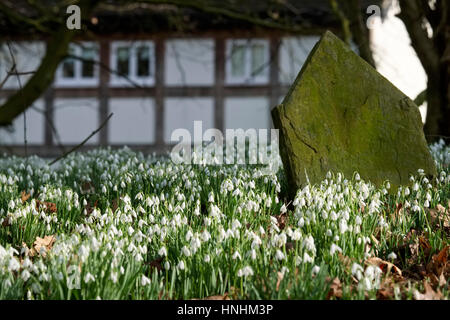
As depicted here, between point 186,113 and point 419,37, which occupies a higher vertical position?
point 186,113

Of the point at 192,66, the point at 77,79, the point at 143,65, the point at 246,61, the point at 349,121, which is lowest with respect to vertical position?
the point at 349,121

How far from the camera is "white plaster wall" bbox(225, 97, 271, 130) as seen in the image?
58.0 ft

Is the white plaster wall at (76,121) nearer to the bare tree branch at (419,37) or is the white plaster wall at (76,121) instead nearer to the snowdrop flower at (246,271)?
the bare tree branch at (419,37)


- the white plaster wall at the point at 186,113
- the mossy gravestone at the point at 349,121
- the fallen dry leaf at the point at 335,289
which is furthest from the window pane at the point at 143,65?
the fallen dry leaf at the point at 335,289

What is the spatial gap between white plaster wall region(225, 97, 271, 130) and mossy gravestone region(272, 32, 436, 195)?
1184cm

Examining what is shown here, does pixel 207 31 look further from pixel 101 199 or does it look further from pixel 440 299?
pixel 440 299

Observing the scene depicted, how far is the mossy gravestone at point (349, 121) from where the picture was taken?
5414mm

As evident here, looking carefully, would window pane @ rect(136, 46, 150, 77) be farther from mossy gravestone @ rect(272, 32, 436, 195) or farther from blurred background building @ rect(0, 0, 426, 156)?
mossy gravestone @ rect(272, 32, 436, 195)

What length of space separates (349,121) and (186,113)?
12700 millimetres

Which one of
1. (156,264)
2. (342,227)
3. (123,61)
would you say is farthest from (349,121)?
(123,61)

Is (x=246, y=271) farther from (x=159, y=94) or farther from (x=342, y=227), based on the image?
(x=159, y=94)

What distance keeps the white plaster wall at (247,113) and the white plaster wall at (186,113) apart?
1.77 feet

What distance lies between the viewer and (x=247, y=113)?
1780 cm

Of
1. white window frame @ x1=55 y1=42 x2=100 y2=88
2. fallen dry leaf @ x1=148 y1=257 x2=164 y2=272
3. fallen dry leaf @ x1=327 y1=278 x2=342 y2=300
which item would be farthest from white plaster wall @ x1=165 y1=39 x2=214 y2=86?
fallen dry leaf @ x1=327 y1=278 x2=342 y2=300
